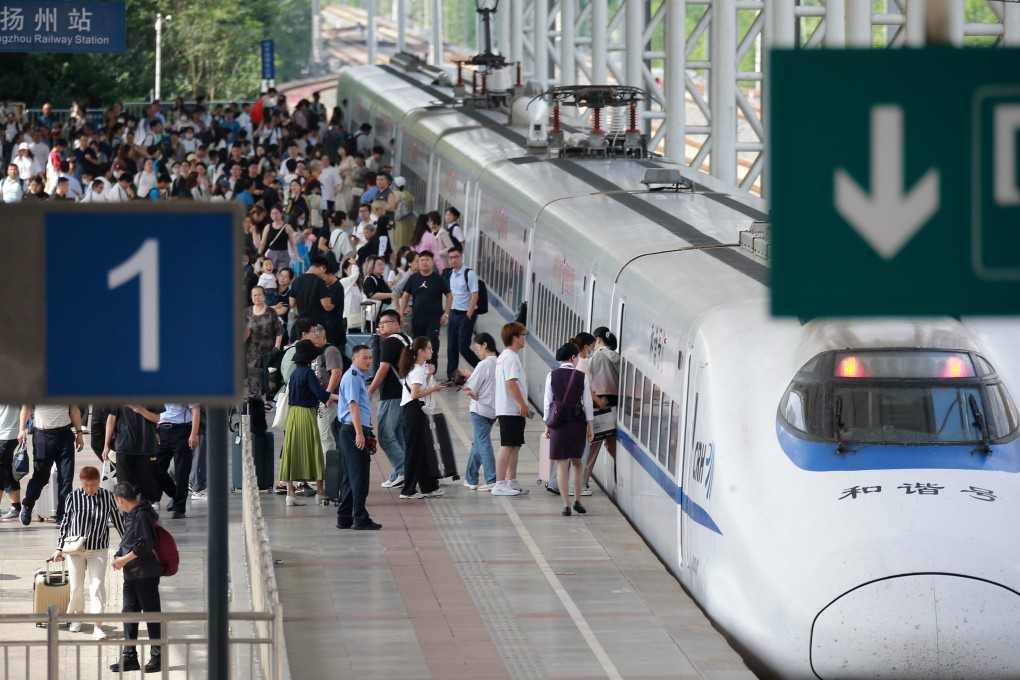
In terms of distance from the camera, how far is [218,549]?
22.0 ft

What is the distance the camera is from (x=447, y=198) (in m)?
27.7

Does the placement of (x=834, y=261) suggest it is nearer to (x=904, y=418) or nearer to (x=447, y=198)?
(x=904, y=418)

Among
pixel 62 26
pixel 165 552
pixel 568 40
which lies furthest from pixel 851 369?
Result: pixel 568 40

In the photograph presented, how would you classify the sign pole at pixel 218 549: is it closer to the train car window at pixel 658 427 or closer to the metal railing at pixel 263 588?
the metal railing at pixel 263 588

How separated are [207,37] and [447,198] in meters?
46.8

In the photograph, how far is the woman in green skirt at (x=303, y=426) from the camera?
15906 mm

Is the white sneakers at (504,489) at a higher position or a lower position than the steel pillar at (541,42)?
lower

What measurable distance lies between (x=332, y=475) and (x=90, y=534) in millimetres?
3323

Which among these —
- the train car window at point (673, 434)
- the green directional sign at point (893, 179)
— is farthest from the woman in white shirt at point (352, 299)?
the green directional sign at point (893, 179)

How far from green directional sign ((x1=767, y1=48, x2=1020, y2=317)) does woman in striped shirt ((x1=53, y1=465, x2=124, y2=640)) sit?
326 inches

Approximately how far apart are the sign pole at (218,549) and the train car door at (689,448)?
609 centimetres

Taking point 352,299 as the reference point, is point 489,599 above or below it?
below

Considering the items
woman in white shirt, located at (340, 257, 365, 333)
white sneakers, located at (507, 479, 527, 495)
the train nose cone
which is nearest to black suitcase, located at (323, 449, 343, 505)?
white sneakers, located at (507, 479, 527, 495)

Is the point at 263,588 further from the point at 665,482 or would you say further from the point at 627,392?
the point at 627,392
